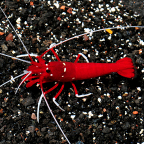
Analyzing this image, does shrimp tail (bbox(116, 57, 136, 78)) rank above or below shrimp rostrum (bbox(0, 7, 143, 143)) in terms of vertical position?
below

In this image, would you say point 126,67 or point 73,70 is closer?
point 73,70

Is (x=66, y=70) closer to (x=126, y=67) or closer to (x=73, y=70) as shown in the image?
(x=73, y=70)

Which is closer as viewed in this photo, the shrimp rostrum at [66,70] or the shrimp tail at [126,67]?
the shrimp rostrum at [66,70]

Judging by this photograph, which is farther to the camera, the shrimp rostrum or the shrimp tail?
the shrimp tail

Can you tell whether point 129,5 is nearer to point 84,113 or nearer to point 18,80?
point 84,113

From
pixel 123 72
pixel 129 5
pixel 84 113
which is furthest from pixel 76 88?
pixel 129 5

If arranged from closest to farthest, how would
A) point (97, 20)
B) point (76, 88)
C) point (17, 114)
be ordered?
point (17, 114)
point (76, 88)
point (97, 20)

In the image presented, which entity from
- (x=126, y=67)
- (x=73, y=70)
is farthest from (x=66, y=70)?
(x=126, y=67)

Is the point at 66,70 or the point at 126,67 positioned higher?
the point at 66,70
